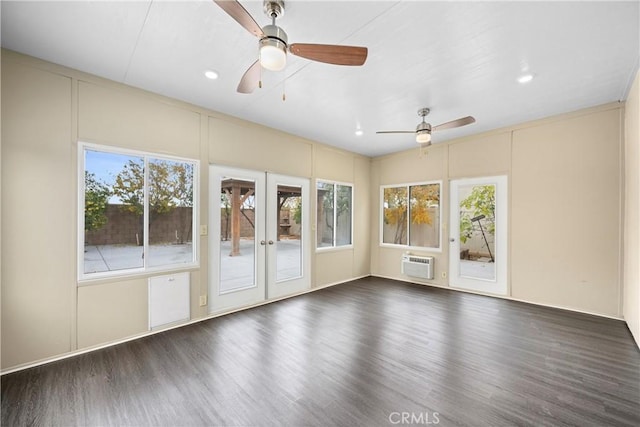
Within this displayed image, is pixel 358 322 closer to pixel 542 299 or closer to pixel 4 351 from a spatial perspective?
pixel 542 299

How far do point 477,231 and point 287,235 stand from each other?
342 centimetres

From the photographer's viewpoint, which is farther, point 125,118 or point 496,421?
point 125,118

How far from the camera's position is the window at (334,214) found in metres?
5.35

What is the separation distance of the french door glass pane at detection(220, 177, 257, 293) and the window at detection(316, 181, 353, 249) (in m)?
1.51

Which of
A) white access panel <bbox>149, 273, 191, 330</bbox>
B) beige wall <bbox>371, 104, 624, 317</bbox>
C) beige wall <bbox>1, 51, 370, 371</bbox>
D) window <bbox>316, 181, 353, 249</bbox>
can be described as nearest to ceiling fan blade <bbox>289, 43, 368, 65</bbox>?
beige wall <bbox>1, 51, 370, 371</bbox>

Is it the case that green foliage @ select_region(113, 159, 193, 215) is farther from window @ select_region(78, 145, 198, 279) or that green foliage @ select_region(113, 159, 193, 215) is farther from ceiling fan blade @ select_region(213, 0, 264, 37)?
ceiling fan blade @ select_region(213, 0, 264, 37)

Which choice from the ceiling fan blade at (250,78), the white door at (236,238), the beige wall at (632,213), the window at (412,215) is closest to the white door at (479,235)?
the window at (412,215)

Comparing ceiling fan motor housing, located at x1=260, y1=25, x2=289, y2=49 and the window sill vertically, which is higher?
ceiling fan motor housing, located at x1=260, y1=25, x2=289, y2=49

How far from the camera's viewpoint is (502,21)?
2.04 meters

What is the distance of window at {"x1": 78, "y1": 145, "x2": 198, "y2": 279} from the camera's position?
9.36ft

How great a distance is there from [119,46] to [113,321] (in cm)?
276

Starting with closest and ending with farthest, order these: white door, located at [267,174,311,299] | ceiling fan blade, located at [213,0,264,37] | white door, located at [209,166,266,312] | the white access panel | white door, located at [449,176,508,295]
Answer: ceiling fan blade, located at [213,0,264,37], the white access panel, white door, located at [209,166,266,312], white door, located at [267,174,311,299], white door, located at [449,176,508,295]

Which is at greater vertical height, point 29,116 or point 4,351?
point 29,116

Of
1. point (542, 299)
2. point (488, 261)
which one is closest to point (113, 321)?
point (488, 261)
